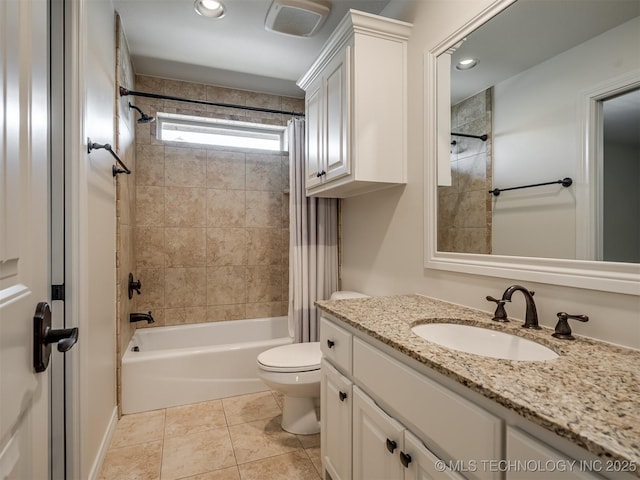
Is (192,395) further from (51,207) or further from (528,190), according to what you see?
(528,190)

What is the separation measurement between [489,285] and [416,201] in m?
0.59

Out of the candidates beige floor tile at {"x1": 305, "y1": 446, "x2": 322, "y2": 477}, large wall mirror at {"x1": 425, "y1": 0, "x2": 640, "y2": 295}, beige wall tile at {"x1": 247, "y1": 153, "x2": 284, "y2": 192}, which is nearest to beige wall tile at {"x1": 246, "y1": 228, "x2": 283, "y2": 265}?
beige wall tile at {"x1": 247, "y1": 153, "x2": 284, "y2": 192}

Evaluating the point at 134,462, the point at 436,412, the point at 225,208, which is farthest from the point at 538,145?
the point at 225,208

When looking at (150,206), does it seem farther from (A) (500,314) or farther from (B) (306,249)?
(A) (500,314)

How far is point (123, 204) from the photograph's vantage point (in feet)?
7.32

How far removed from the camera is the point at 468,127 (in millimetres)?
1465

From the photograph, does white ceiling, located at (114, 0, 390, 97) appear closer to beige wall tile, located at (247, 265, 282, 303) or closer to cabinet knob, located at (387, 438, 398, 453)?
beige wall tile, located at (247, 265, 282, 303)

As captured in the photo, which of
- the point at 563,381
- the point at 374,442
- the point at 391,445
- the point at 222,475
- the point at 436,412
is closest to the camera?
the point at 563,381

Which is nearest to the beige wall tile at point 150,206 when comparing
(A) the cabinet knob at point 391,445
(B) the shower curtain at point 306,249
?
(B) the shower curtain at point 306,249

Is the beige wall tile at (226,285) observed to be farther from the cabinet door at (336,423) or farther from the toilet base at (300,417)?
the cabinet door at (336,423)

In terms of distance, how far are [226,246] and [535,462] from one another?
9.06 feet

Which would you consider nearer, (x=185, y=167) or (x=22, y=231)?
(x=22, y=231)

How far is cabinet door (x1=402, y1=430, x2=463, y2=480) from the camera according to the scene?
0.81m

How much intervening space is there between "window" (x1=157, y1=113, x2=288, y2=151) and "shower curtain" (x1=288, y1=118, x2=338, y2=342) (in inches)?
28.2
